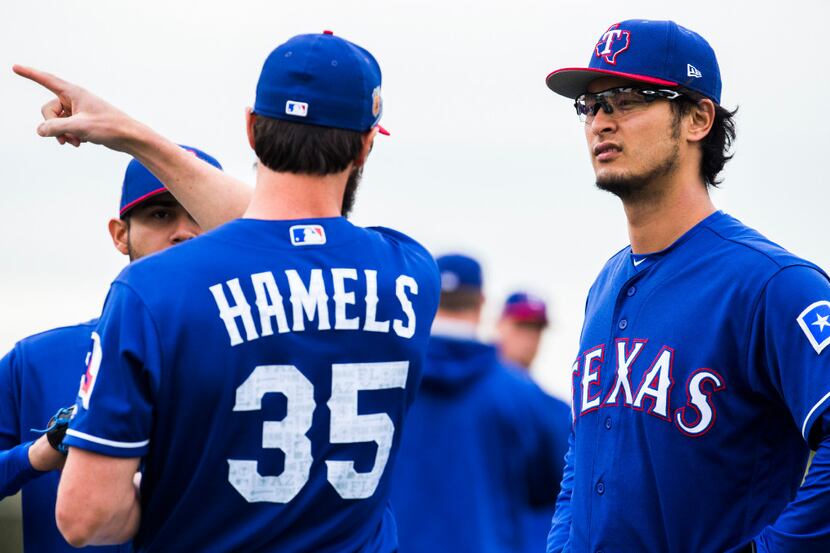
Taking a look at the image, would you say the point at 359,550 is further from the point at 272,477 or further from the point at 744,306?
the point at 744,306

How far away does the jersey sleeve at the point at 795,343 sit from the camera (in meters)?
3.40

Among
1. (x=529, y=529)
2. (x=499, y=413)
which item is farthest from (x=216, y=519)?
(x=529, y=529)

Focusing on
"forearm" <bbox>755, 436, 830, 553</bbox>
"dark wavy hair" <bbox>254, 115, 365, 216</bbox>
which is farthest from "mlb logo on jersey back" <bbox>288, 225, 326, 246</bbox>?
"forearm" <bbox>755, 436, 830, 553</bbox>

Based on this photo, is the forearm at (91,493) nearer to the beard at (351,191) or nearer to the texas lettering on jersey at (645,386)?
the beard at (351,191)

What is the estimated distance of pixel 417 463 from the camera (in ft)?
18.6

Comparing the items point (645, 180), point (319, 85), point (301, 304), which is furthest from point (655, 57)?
point (301, 304)

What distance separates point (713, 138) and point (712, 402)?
3.87 feet

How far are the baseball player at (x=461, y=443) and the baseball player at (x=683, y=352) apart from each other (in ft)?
4.37

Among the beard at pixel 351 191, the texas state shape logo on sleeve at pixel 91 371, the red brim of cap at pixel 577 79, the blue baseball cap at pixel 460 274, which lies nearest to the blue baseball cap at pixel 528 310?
the blue baseball cap at pixel 460 274

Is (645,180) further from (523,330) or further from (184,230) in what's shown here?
(523,330)

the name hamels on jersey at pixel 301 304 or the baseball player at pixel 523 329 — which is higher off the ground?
the name hamels on jersey at pixel 301 304

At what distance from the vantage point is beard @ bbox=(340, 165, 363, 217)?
3.32 meters

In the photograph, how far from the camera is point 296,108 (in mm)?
3090

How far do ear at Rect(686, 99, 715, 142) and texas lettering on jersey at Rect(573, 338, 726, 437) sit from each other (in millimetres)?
846
